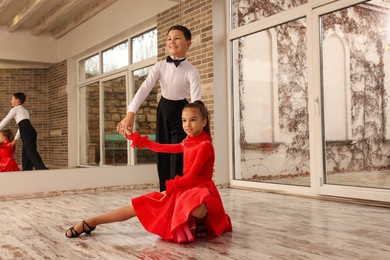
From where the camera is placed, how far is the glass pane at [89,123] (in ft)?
17.3

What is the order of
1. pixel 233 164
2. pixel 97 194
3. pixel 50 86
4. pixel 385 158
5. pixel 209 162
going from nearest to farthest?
pixel 209 162 → pixel 385 158 → pixel 50 86 → pixel 97 194 → pixel 233 164

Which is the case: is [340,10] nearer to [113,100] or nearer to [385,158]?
[385,158]

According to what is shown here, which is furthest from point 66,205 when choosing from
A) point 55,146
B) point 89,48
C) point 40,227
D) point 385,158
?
point 385,158

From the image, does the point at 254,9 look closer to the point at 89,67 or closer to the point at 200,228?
the point at 89,67

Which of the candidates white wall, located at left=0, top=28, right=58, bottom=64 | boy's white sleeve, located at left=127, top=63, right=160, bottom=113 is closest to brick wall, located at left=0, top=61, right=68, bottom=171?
white wall, located at left=0, top=28, right=58, bottom=64

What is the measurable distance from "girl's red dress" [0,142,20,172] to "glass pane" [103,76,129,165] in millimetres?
1080

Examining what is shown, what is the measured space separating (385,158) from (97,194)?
322 cm

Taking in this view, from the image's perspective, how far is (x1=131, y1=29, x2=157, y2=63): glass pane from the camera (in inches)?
231

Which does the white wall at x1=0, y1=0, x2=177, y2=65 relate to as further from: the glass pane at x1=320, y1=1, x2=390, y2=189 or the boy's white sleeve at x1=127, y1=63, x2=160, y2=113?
the glass pane at x1=320, y1=1, x2=390, y2=189

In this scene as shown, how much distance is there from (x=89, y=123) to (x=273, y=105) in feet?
7.21

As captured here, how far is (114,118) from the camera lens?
553 cm

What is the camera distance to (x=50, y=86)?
4891mm

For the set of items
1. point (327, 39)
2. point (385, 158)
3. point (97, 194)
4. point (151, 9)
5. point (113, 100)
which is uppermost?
point (151, 9)

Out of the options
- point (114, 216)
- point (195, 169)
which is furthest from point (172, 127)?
point (114, 216)
